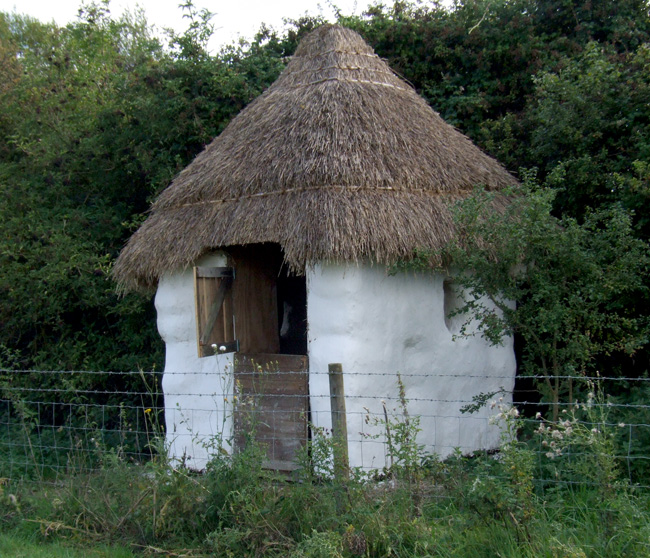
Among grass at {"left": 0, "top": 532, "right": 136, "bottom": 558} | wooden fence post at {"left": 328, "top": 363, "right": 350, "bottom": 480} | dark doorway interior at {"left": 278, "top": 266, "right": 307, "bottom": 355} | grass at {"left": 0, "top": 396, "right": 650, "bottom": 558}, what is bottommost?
grass at {"left": 0, "top": 532, "right": 136, "bottom": 558}

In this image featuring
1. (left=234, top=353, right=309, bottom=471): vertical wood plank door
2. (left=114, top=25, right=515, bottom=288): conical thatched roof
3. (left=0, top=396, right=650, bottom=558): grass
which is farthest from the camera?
(left=234, top=353, right=309, bottom=471): vertical wood plank door

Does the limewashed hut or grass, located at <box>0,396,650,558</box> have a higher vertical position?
the limewashed hut

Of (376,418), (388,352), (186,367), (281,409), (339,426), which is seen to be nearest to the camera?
(339,426)

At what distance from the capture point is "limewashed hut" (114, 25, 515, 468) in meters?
6.01

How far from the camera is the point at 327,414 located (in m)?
6.00

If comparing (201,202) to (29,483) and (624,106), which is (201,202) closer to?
(29,483)

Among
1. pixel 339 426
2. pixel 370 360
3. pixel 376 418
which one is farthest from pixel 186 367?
pixel 339 426

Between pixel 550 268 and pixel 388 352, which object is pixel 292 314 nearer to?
pixel 388 352

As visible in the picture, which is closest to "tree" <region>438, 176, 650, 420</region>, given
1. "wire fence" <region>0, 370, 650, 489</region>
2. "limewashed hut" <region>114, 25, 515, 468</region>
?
"wire fence" <region>0, 370, 650, 489</region>

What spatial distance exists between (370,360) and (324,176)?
5.51 ft

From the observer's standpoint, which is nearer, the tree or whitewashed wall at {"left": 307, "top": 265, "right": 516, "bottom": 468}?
the tree

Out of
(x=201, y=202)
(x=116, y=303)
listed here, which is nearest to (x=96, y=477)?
(x=201, y=202)

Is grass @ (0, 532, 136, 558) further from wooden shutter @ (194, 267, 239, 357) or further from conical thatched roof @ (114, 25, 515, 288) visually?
conical thatched roof @ (114, 25, 515, 288)

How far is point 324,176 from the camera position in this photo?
6.18 metres
